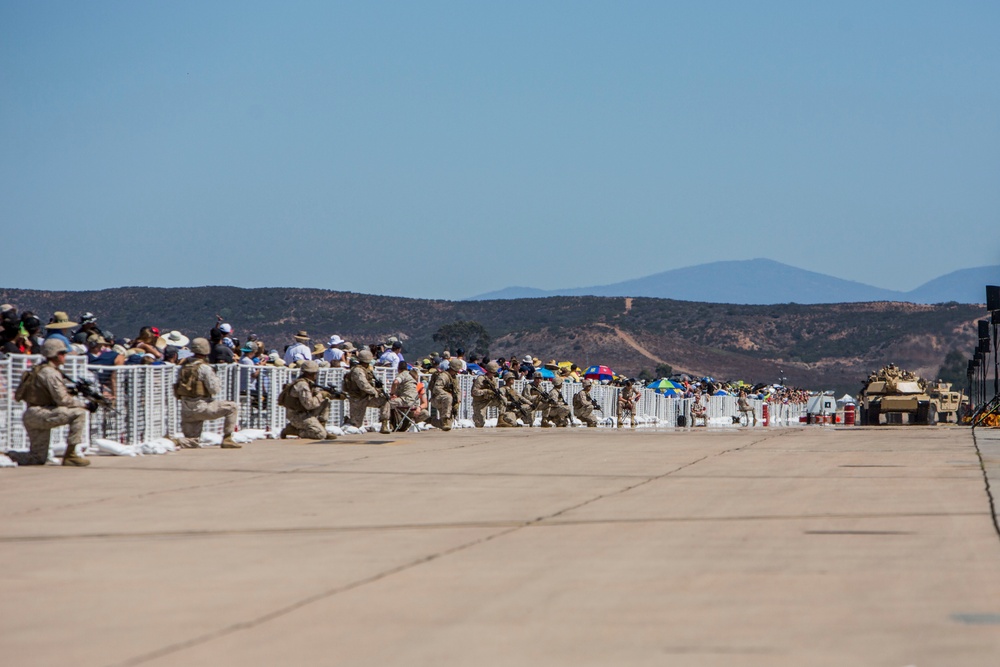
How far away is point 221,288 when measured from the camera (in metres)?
177

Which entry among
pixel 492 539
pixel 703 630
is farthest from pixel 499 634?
pixel 492 539

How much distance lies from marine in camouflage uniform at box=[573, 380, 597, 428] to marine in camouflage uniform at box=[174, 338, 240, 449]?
20.9m

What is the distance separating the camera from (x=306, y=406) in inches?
1081

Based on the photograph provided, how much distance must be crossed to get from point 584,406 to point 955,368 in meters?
120

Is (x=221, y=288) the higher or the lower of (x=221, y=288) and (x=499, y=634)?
the higher

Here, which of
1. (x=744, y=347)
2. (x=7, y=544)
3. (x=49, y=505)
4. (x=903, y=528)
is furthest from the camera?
(x=744, y=347)

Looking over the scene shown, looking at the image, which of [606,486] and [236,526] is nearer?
[236,526]

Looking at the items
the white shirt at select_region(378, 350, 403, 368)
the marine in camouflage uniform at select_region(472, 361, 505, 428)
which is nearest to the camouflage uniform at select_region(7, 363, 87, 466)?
the white shirt at select_region(378, 350, 403, 368)

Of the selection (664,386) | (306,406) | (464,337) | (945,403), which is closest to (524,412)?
(306,406)

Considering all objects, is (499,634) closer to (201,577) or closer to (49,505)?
(201,577)

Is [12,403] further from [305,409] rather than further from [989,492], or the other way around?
[989,492]

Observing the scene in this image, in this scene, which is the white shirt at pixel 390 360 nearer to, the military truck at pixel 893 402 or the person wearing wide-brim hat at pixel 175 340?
the person wearing wide-brim hat at pixel 175 340

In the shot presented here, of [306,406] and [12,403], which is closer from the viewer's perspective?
[12,403]

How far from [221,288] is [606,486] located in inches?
6439
